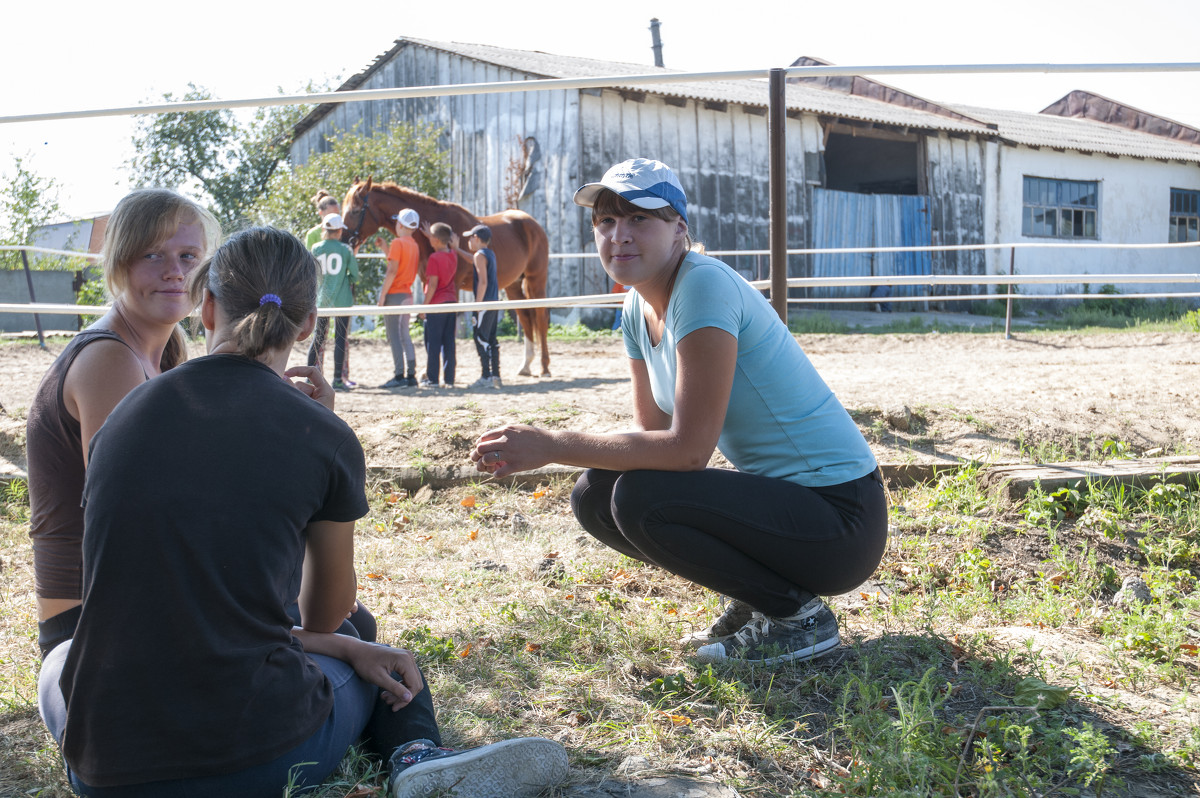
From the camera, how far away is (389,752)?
1.79 m

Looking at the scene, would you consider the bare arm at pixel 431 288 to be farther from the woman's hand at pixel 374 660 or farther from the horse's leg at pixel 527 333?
the woman's hand at pixel 374 660

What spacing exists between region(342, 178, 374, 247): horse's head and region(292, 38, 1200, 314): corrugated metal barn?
197 inches

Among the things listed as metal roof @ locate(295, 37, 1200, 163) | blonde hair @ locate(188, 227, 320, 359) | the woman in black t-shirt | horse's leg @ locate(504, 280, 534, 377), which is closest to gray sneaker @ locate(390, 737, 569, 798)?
the woman in black t-shirt

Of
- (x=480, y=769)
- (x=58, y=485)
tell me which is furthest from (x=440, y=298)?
(x=480, y=769)

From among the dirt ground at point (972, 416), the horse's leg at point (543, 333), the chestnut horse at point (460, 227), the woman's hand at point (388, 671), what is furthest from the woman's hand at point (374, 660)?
the horse's leg at point (543, 333)

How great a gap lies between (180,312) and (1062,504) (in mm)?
3197

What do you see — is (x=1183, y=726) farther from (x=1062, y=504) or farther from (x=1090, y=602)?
(x=1062, y=504)

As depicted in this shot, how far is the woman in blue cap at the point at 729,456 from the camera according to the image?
2.21 m

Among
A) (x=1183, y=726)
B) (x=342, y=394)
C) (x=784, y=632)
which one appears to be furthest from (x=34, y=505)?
Answer: (x=342, y=394)

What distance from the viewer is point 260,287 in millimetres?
1578

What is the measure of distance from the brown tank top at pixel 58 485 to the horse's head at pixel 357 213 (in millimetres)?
6862

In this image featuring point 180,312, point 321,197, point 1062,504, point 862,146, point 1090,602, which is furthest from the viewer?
point 862,146

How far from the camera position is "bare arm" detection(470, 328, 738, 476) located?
2.18 m

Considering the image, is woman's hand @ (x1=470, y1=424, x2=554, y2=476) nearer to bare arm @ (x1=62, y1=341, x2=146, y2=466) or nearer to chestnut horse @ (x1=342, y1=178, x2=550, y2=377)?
bare arm @ (x1=62, y1=341, x2=146, y2=466)
